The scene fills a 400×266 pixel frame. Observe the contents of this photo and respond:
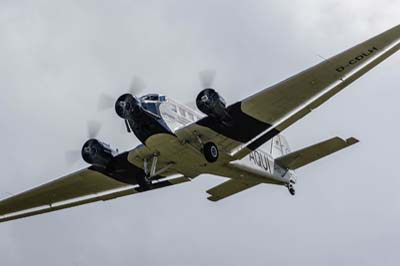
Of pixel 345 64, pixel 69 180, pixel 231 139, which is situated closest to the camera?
pixel 345 64

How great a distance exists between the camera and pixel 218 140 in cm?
4284

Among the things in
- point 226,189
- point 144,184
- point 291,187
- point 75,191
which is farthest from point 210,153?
point 75,191

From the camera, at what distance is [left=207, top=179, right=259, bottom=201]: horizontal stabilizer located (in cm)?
4800

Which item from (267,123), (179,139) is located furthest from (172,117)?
(267,123)

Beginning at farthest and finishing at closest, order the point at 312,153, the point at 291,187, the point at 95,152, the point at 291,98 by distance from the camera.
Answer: the point at 291,187
the point at 312,153
the point at 95,152
the point at 291,98

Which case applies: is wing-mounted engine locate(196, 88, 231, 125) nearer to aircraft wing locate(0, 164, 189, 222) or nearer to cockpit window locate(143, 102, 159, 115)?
cockpit window locate(143, 102, 159, 115)

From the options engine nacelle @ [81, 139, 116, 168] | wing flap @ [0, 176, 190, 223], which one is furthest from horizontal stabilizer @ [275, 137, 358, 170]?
engine nacelle @ [81, 139, 116, 168]

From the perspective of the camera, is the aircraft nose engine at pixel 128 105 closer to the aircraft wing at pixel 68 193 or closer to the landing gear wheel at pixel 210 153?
the landing gear wheel at pixel 210 153

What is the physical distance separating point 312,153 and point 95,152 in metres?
10.2

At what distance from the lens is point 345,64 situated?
133ft

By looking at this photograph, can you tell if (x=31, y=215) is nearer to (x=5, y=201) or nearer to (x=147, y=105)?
(x=5, y=201)

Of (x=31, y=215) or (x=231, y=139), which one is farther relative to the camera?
(x=31, y=215)

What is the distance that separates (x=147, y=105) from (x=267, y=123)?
5.49m

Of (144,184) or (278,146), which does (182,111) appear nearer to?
(144,184)
